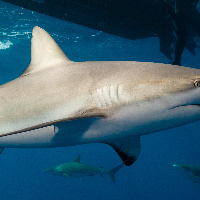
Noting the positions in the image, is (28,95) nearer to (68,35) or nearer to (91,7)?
(91,7)

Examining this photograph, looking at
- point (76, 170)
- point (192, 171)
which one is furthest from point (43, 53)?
point (192, 171)

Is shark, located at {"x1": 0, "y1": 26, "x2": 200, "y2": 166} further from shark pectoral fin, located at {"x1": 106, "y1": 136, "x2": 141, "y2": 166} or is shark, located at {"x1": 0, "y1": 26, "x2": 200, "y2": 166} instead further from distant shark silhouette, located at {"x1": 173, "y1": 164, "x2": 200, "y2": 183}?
distant shark silhouette, located at {"x1": 173, "y1": 164, "x2": 200, "y2": 183}

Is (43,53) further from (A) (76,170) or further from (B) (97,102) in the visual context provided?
(A) (76,170)

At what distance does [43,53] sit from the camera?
2.74m

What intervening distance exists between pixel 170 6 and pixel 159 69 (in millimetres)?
7027

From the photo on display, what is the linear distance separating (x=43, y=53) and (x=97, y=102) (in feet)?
4.89

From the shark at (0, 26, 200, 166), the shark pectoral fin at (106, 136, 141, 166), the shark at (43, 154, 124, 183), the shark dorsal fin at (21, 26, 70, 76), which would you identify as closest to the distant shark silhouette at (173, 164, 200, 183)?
the shark at (43, 154, 124, 183)

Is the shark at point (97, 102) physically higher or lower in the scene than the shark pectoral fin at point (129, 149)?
higher

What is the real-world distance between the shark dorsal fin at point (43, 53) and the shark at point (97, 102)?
0.26m

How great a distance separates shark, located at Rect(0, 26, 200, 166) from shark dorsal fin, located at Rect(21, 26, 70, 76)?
0.26 metres

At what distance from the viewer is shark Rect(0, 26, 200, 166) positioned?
5.04 feet

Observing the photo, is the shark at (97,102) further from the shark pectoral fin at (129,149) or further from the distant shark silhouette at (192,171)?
the distant shark silhouette at (192,171)

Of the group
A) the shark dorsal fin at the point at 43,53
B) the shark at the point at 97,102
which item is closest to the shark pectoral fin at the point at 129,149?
the shark at the point at 97,102

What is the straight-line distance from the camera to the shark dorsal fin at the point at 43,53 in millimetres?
2629
